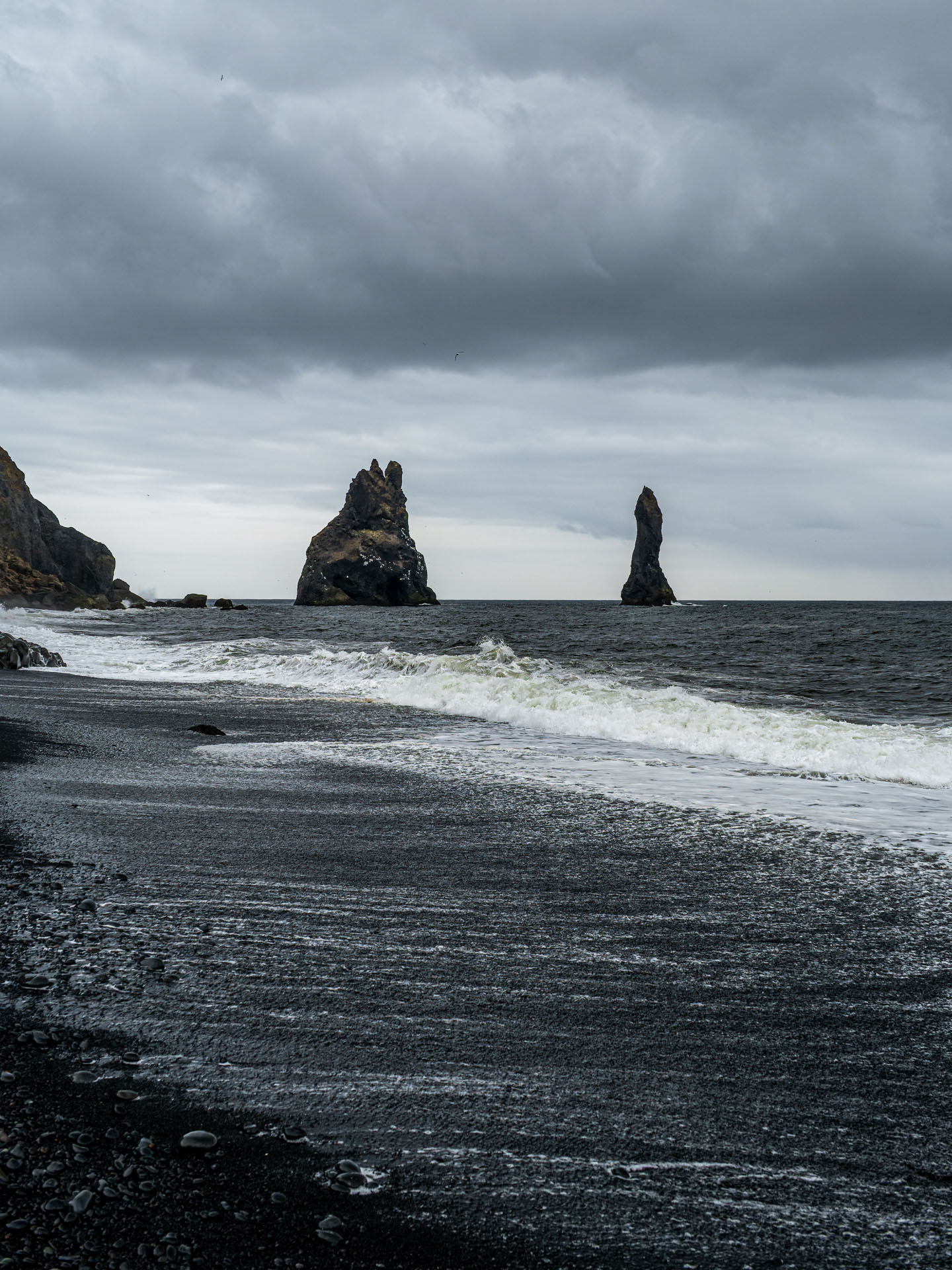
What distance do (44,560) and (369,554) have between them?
41541 millimetres

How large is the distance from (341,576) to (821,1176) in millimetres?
118554

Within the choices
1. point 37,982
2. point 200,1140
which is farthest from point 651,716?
point 200,1140

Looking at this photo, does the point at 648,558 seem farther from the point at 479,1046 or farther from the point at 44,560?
the point at 479,1046

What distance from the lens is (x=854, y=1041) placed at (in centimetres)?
254

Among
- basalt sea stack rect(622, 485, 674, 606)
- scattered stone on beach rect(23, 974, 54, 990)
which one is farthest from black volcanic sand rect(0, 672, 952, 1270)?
basalt sea stack rect(622, 485, 674, 606)

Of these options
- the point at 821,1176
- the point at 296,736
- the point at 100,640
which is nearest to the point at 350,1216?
the point at 821,1176

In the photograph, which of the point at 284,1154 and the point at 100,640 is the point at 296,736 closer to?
the point at 284,1154

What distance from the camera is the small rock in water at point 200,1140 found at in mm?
1861

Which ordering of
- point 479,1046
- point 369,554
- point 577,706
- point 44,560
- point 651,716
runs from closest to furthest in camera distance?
point 479,1046
point 651,716
point 577,706
point 44,560
point 369,554

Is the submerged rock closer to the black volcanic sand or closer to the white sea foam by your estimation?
the white sea foam

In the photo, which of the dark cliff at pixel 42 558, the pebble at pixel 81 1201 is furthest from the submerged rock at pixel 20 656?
the dark cliff at pixel 42 558

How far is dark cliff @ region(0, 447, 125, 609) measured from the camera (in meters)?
73.8

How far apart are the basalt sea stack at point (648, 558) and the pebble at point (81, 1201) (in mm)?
123652

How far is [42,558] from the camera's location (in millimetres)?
92062
